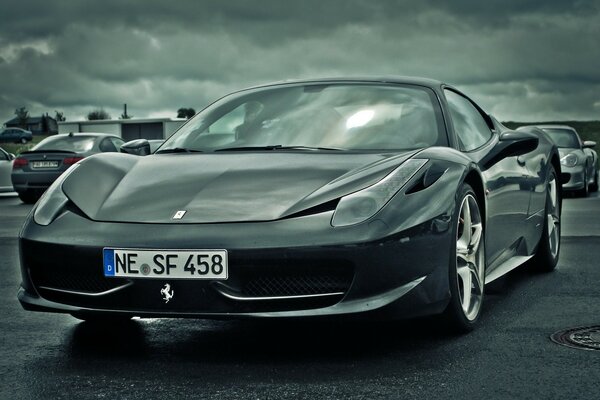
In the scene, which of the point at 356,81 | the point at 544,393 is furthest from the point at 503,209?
the point at 544,393

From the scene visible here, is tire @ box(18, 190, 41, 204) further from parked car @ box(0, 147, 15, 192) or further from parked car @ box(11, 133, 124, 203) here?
parked car @ box(0, 147, 15, 192)

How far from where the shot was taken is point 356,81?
218 inches

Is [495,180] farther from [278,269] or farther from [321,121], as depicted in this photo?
[278,269]

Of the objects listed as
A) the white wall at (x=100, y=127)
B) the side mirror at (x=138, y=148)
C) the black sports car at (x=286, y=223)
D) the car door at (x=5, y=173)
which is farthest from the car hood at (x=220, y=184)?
the white wall at (x=100, y=127)

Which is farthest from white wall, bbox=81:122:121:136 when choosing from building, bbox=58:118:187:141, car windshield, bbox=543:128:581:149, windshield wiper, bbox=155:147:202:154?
windshield wiper, bbox=155:147:202:154

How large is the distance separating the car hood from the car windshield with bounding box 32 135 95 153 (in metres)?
14.1

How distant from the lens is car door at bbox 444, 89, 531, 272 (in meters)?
5.21

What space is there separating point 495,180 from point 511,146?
0.29 m

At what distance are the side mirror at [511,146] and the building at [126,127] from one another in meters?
54.7

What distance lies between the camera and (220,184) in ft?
14.3

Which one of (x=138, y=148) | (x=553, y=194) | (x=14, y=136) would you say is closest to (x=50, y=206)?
(x=138, y=148)

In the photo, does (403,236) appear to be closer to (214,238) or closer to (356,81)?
(214,238)

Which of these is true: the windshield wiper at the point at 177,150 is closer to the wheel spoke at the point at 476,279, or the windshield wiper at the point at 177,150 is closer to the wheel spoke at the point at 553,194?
the wheel spoke at the point at 476,279

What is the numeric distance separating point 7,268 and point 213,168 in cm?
346
